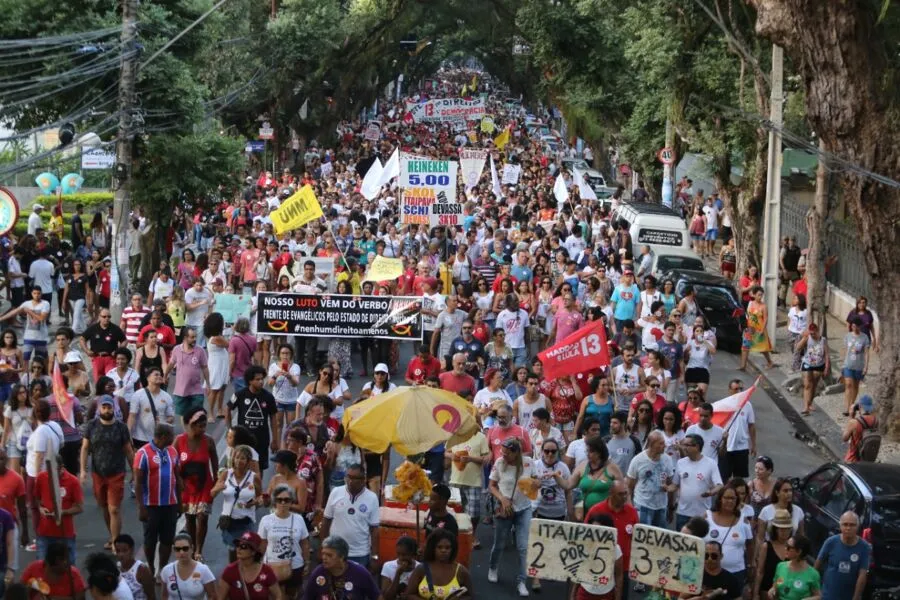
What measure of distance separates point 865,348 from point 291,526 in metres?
10.9

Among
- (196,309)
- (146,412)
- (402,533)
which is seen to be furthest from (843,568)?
(196,309)

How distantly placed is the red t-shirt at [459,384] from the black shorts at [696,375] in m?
3.78

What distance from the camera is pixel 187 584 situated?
9.18 meters

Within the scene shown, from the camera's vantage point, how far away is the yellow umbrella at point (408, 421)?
11.4 m

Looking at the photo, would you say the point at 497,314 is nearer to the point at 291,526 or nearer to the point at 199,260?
the point at 199,260

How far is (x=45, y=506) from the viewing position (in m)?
10.9

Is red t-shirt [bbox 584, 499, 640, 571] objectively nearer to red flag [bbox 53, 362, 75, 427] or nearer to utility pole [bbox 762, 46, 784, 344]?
red flag [bbox 53, 362, 75, 427]

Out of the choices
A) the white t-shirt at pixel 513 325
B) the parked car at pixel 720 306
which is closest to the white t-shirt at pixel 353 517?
the white t-shirt at pixel 513 325

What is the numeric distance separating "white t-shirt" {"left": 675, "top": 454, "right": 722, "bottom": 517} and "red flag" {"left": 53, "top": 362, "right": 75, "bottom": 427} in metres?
5.73

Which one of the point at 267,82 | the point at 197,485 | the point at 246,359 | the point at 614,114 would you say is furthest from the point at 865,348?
the point at 267,82

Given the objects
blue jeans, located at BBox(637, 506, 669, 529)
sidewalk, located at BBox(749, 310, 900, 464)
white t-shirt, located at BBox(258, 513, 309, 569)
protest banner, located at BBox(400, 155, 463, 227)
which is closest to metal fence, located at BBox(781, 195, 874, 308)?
sidewalk, located at BBox(749, 310, 900, 464)

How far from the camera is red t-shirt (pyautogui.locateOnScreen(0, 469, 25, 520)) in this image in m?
10.7

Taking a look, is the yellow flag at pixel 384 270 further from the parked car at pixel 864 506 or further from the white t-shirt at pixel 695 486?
the white t-shirt at pixel 695 486

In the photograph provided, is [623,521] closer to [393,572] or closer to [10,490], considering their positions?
[393,572]
